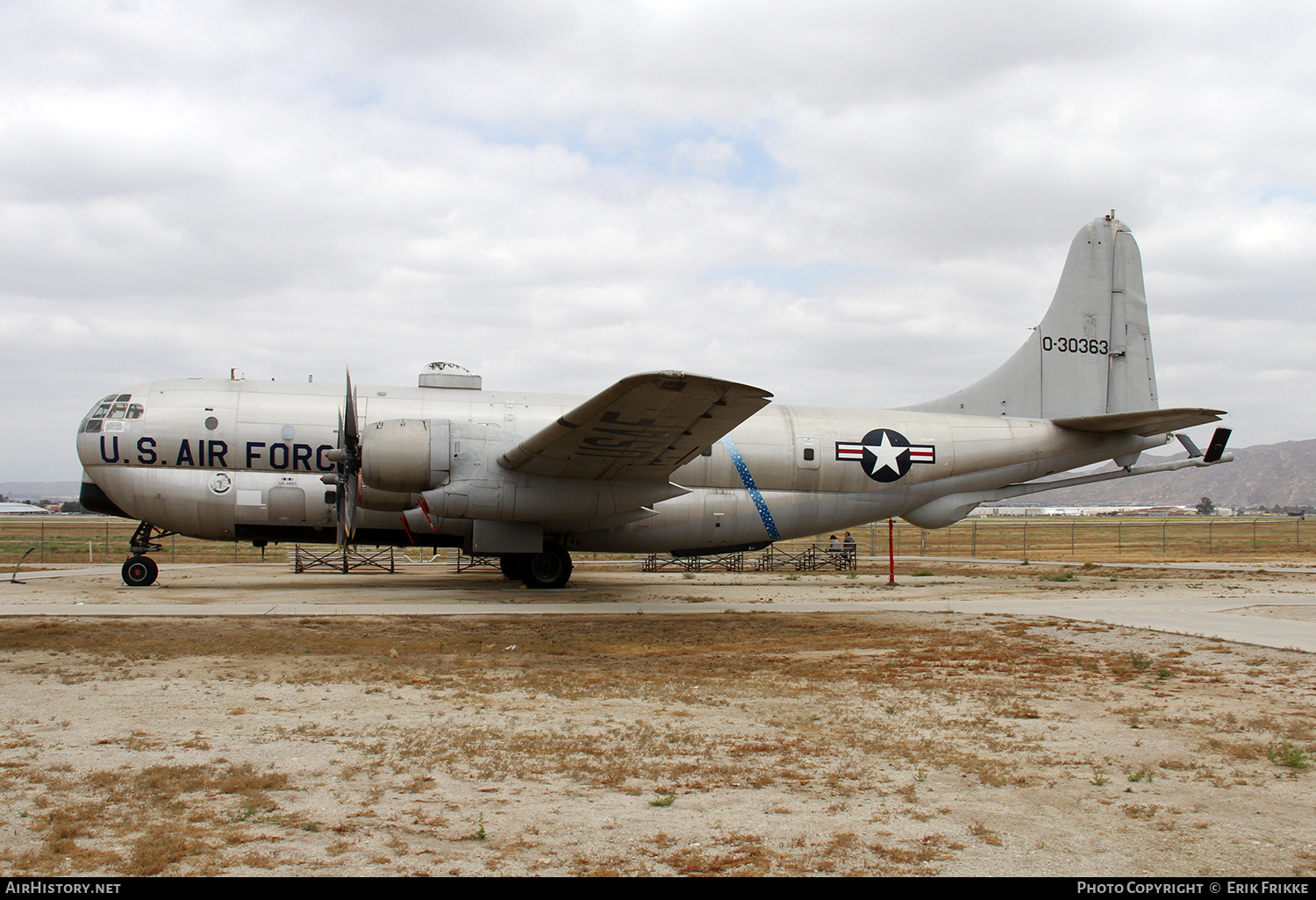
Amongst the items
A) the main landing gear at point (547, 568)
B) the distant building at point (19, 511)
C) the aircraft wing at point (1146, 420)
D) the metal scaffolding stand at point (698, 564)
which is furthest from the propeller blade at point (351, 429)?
the distant building at point (19, 511)

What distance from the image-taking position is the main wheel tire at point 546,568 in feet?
64.7

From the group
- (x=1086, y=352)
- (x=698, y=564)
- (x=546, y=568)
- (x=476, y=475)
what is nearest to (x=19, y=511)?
(x=698, y=564)

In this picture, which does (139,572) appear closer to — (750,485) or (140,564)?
(140,564)

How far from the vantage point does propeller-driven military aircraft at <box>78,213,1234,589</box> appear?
16500 millimetres

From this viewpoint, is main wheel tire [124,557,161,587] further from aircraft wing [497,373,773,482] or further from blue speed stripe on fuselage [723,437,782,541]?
blue speed stripe on fuselage [723,437,782,541]

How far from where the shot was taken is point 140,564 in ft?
64.2

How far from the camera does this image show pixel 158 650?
34.7 feet

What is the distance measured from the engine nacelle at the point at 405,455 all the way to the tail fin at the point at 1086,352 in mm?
12411

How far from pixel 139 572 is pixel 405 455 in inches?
324

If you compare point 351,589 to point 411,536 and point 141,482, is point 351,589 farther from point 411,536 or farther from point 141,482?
point 141,482

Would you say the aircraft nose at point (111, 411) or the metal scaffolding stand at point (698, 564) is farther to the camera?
the metal scaffolding stand at point (698, 564)

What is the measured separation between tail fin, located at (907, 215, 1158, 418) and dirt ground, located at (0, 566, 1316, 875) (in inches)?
414

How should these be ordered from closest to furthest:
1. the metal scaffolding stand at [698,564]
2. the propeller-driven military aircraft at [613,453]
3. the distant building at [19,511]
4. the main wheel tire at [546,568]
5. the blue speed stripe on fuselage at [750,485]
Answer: the propeller-driven military aircraft at [613,453]
the main wheel tire at [546,568]
the blue speed stripe on fuselage at [750,485]
the metal scaffolding stand at [698,564]
the distant building at [19,511]

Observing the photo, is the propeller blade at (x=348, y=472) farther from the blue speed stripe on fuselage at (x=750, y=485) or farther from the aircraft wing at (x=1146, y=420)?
the aircraft wing at (x=1146, y=420)
